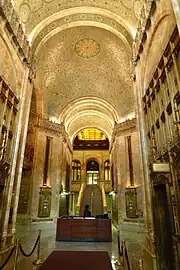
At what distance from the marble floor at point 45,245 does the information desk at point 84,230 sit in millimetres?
485

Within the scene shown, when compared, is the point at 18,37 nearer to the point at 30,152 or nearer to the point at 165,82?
the point at 165,82

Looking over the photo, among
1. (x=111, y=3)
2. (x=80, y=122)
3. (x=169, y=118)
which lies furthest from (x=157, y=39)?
(x=80, y=122)

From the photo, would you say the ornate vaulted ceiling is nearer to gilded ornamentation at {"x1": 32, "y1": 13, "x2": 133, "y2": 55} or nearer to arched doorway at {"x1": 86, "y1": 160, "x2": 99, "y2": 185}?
gilded ornamentation at {"x1": 32, "y1": 13, "x2": 133, "y2": 55}

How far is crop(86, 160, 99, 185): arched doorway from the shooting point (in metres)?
28.0

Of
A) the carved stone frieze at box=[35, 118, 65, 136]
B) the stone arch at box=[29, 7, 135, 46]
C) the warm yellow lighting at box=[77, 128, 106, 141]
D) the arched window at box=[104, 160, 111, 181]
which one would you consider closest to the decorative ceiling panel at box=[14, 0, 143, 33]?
the stone arch at box=[29, 7, 135, 46]

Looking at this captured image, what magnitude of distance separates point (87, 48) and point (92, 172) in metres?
19.0

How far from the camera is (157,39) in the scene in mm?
6359

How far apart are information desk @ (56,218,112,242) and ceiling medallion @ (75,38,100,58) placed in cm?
1002

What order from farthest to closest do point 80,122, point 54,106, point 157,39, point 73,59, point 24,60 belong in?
point 80,122 < point 54,106 < point 73,59 < point 24,60 < point 157,39

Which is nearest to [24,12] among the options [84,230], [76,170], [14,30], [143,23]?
[14,30]

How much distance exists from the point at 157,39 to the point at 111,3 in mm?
4638

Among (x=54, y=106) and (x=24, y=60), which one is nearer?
(x=24, y=60)

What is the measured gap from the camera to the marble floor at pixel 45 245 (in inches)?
218

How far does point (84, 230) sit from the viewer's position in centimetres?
995
